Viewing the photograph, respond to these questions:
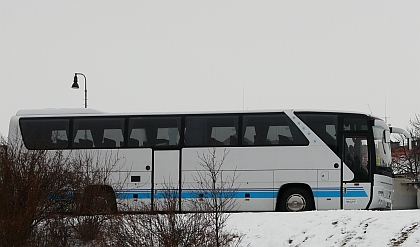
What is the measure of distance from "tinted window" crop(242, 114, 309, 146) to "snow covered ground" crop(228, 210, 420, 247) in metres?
3.30

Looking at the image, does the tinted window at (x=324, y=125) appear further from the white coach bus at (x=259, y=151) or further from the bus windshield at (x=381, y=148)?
the bus windshield at (x=381, y=148)

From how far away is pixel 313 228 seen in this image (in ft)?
60.6

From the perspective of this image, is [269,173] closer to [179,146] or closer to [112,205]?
[179,146]

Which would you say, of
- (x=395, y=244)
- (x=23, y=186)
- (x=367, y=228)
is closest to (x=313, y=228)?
(x=367, y=228)

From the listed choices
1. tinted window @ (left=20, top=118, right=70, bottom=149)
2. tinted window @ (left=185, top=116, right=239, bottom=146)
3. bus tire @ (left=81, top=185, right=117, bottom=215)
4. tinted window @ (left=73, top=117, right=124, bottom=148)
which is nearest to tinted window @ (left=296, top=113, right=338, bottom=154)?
tinted window @ (left=185, top=116, right=239, bottom=146)

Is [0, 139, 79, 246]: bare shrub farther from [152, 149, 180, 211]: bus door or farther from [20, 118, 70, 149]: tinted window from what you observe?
[20, 118, 70, 149]: tinted window

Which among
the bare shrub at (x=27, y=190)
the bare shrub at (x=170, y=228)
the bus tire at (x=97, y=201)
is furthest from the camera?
the bus tire at (x=97, y=201)

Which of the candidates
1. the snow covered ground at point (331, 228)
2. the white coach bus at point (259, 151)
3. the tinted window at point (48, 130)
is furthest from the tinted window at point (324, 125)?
the tinted window at point (48, 130)

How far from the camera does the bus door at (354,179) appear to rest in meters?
22.3

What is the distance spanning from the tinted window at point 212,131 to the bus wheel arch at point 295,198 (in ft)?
7.20

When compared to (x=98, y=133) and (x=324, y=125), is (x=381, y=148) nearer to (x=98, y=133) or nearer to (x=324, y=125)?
(x=324, y=125)

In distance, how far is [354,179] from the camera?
2239cm

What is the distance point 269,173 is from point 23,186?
8.10m


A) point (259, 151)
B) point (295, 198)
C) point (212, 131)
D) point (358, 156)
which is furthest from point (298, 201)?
point (212, 131)
